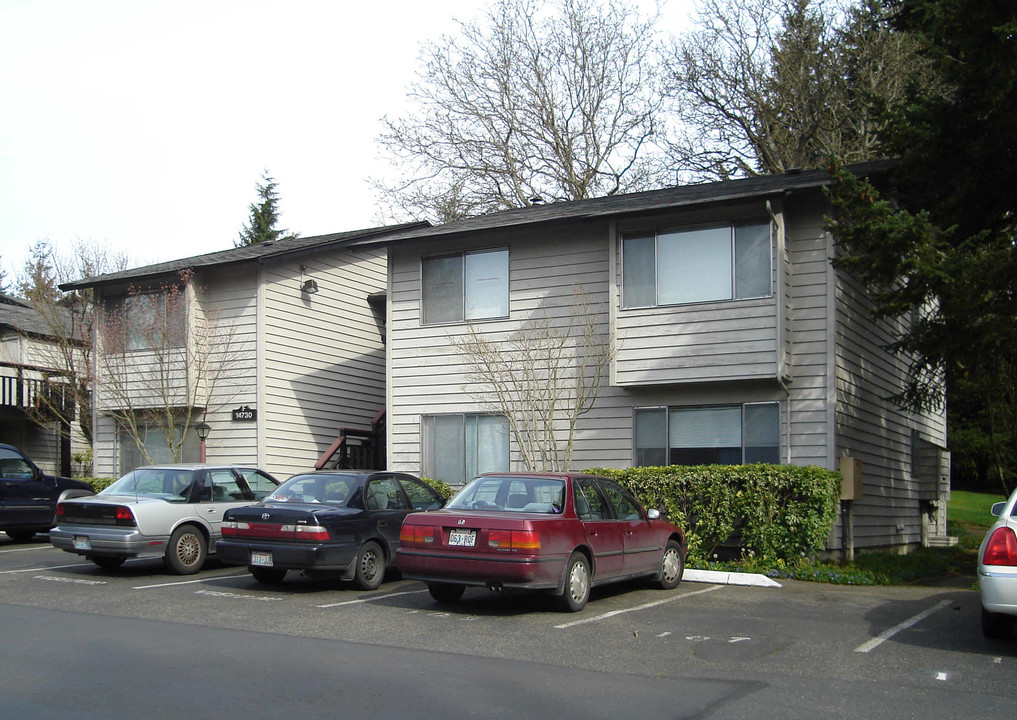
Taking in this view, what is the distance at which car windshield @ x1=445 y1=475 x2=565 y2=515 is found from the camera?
11172 mm

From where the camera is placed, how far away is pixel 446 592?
11656 millimetres

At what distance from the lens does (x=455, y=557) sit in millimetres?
10750

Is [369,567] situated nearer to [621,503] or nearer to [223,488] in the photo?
[621,503]

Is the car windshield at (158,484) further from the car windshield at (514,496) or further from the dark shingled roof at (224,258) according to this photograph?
the dark shingled roof at (224,258)

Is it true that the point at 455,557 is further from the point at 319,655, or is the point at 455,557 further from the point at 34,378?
the point at 34,378

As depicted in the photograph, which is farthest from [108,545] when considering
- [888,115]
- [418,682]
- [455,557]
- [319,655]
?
[888,115]

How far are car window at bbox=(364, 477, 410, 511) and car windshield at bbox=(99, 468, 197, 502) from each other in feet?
9.75

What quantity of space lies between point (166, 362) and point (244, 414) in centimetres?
217

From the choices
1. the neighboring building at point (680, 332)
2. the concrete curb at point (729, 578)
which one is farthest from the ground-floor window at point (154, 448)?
the concrete curb at point (729, 578)

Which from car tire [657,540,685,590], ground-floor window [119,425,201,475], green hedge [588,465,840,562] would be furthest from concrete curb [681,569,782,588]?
ground-floor window [119,425,201,475]

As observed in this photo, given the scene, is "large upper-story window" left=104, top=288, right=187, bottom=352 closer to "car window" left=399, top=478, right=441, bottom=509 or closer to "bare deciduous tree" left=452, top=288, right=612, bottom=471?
"bare deciduous tree" left=452, top=288, right=612, bottom=471

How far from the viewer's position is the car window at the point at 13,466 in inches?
731

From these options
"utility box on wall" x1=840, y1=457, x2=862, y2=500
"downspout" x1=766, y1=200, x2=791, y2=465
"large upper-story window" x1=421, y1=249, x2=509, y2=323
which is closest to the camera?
"utility box on wall" x1=840, y1=457, x2=862, y2=500

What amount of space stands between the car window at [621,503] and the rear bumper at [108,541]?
6.06m
